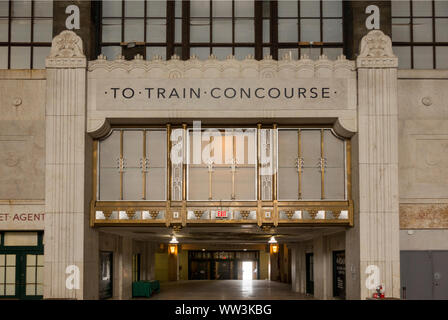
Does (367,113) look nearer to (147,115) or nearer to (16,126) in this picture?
(147,115)

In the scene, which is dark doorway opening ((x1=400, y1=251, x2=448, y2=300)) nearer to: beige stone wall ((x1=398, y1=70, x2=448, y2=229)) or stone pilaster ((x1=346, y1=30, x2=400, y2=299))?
beige stone wall ((x1=398, y1=70, x2=448, y2=229))

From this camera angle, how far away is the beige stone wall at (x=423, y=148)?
2339 cm

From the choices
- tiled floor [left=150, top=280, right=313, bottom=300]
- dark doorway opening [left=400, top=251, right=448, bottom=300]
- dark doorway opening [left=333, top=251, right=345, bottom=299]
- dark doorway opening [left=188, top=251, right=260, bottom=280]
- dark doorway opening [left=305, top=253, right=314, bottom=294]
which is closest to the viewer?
dark doorway opening [left=400, top=251, right=448, bottom=300]

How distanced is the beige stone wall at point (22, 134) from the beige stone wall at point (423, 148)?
45.8ft

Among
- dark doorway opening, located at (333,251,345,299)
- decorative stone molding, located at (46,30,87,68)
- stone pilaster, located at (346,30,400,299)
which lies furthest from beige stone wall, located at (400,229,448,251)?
decorative stone molding, located at (46,30,87,68)

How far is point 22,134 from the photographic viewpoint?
23.7m

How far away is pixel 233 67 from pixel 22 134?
8559mm

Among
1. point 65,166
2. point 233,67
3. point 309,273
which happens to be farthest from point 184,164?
point 309,273

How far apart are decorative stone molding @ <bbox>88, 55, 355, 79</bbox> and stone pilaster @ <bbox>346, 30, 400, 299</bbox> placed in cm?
105

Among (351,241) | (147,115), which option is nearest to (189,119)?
(147,115)

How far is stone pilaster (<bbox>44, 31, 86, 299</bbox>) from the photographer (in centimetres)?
2202

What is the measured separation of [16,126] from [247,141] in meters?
8.97

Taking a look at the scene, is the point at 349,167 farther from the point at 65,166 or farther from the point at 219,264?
the point at 219,264

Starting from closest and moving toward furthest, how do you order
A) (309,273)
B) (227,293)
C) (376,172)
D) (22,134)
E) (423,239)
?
(376,172) < (423,239) < (22,134) < (309,273) < (227,293)
